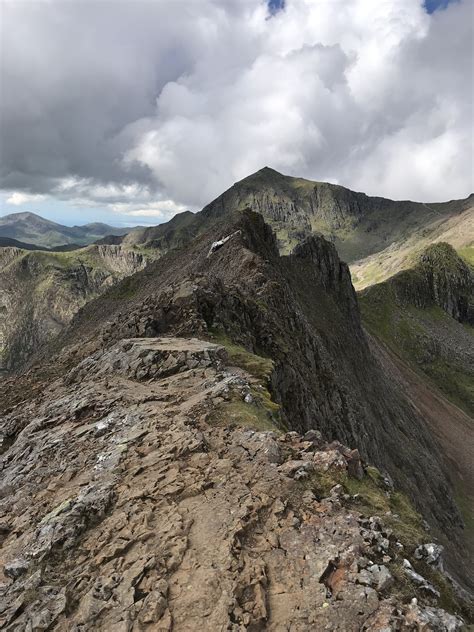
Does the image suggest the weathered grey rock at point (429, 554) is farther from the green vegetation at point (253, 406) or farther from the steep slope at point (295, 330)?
the steep slope at point (295, 330)

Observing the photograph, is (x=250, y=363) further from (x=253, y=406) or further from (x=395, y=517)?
(x=395, y=517)

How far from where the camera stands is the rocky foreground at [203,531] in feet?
29.8

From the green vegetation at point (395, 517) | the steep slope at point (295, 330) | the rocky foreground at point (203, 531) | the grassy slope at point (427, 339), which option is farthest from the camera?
the grassy slope at point (427, 339)

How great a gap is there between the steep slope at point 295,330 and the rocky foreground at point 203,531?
687cm

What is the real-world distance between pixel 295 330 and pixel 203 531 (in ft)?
96.2

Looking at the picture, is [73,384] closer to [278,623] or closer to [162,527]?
[162,527]

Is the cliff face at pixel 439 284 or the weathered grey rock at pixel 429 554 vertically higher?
the weathered grey rock at pixel 429 554

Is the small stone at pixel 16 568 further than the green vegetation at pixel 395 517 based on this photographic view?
Yes

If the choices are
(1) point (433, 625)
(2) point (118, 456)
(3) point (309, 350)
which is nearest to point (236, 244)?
(3) point (309, 350)

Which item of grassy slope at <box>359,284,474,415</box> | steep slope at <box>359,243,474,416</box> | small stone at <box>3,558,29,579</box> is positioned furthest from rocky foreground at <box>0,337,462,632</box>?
steep slope at <box>359,243,474,416</box>

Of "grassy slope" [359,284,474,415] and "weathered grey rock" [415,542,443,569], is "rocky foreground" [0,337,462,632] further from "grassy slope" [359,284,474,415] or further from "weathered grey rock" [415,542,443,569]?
"grassy slope" [359,284,474,415]

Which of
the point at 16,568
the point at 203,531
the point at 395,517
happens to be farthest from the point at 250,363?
the point at 16,568

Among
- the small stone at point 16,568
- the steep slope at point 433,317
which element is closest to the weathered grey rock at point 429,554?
the small stone at point 16,568

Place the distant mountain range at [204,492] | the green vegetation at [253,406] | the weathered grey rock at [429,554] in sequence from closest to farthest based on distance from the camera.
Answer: the distant mountain range at [204,492]
the weathered grey rock at [429,554]
the green vegetation at [253,406]
